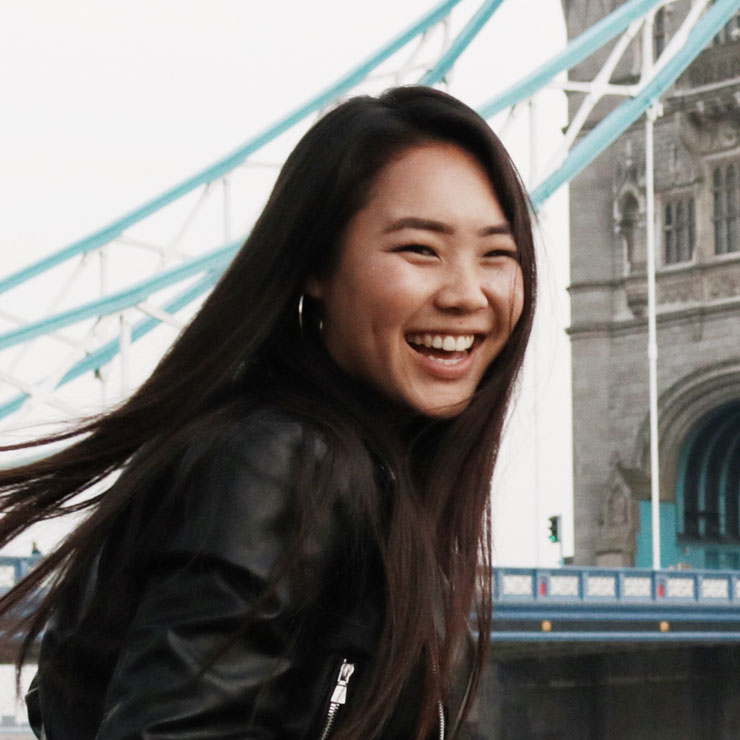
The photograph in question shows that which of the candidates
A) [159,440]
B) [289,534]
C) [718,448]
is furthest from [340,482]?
[718,448]

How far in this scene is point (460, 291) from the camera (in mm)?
1478

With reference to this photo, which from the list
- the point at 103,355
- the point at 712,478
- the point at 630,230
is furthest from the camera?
the point at 712,478

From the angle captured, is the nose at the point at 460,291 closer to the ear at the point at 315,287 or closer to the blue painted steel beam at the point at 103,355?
the ear at the point at 315,287

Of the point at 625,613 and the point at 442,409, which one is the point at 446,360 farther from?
the point at 625,613

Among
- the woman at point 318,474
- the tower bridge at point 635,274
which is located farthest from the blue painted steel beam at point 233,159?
the woman at point 318,474

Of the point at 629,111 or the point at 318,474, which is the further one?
the point at 629,111

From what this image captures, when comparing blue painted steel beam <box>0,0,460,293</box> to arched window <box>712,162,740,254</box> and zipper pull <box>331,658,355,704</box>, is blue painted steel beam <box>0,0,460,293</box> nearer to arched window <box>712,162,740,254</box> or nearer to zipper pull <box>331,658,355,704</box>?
arched window <box>712,162,740,254</box>

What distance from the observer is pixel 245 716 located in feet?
4.19

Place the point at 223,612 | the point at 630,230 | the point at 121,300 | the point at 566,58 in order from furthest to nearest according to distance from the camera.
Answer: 1. the point at 630,230
2. the point at 566,58
3. the point at 121,300
4. the point at 223,612

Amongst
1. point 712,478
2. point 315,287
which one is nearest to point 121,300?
point 712,478

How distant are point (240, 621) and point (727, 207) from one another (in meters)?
29.3

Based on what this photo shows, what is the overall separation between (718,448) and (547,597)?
1345 centimetres

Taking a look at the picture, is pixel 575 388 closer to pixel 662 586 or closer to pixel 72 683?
pixel 662 586

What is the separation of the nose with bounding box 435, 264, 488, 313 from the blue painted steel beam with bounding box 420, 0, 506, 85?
2317 cm
